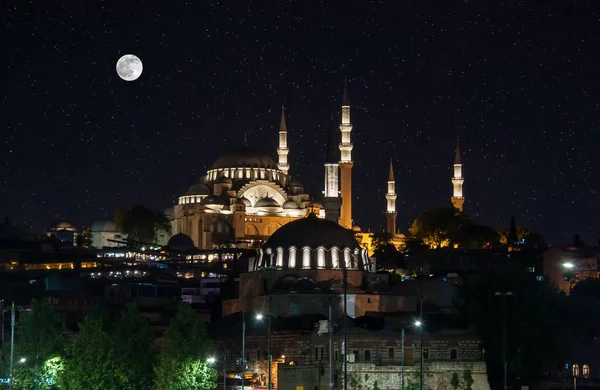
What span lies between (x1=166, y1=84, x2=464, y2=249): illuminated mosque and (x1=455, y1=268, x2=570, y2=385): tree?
181 feet

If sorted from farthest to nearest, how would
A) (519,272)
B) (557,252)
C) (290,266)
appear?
(557,252)
(290,266)
(519,272)

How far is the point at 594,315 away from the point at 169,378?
43748 millimetres

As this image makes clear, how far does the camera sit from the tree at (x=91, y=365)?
6719cm

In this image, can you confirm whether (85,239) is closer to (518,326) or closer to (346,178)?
(346,178)

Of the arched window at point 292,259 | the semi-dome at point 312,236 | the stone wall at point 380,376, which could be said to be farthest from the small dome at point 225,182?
the stone wall at point 380,376

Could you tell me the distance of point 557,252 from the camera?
128m

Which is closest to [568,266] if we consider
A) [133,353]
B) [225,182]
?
[225,182]

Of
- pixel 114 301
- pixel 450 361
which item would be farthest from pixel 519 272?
pixel 114 301

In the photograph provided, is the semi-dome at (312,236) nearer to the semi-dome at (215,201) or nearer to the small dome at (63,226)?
the semi-dome at (215,201)

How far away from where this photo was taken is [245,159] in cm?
15512

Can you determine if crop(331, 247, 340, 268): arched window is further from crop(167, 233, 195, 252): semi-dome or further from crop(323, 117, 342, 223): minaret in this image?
crop(167, 233, 195, 252): semi-dome

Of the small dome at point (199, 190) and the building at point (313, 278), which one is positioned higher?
the small dome at point (199, 190)

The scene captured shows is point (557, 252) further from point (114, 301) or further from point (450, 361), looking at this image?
point (450, 361)

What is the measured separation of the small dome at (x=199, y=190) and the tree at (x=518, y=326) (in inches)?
2873
